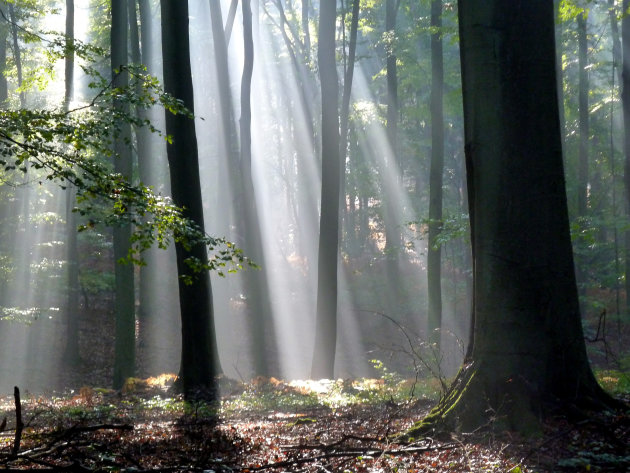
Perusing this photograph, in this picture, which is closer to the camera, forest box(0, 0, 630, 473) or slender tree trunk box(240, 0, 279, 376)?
forest box(0, 0, 630, 473)

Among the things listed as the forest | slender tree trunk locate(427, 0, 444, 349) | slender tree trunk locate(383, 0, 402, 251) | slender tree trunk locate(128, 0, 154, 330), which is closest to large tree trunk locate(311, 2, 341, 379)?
the forest

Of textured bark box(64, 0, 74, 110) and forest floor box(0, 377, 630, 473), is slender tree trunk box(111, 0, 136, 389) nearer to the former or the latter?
textured bark box(64, 0, 74, 110)

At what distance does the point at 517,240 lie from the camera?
17.7 ft

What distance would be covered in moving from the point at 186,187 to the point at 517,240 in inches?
254

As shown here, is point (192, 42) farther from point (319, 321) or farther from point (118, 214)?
point (118, 214)

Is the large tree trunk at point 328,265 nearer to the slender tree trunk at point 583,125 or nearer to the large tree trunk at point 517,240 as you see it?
the large tree trunk at point 517,240

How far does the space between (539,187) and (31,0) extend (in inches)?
493

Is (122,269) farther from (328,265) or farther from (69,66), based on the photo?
(69,66)

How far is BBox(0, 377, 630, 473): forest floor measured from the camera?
4254mm

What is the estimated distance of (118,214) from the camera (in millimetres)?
5641

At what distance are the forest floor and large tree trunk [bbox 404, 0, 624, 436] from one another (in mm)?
341

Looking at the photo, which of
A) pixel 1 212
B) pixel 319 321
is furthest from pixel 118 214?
pixel 1 212

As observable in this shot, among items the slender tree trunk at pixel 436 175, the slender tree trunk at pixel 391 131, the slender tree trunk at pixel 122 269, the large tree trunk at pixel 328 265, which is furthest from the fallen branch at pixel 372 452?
the slender tree trunk at pixel 391 131

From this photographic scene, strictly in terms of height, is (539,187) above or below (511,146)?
below
